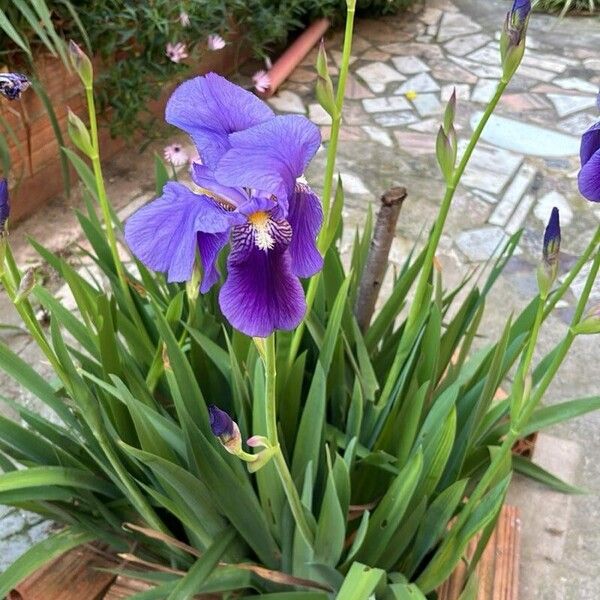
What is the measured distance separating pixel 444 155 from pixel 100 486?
0.70 m

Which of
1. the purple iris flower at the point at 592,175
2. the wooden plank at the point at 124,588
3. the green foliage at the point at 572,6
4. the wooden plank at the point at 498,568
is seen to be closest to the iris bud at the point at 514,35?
the purple iris flower at the point at 592,175

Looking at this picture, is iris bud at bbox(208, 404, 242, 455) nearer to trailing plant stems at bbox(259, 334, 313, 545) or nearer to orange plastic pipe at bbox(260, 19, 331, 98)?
trailing plant stems at bbox(259, 334, 313, 545)

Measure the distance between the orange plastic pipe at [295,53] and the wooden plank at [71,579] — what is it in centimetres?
241

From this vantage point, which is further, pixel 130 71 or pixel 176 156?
pixel 130 71

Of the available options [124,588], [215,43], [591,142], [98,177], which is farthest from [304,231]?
[215,43]

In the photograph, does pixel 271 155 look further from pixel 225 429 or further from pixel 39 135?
pixel 39 135

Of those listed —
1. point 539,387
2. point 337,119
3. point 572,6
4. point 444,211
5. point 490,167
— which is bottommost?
point 572,6

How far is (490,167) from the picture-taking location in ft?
9.48

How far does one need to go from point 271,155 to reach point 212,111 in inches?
4.3

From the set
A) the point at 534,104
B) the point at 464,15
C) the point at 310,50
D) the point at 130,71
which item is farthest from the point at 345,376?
the point at 464,15

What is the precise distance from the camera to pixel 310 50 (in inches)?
146

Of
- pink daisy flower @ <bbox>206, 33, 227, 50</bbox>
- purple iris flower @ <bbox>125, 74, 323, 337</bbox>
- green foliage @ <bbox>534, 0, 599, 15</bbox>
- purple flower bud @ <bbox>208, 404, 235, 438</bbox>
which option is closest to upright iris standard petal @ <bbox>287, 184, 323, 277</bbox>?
purple iris flower @ <bbox>125, 74, 323, 337</bbox>

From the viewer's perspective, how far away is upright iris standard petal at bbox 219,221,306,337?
0.60m

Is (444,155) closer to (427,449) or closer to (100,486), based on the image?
(427,449)
